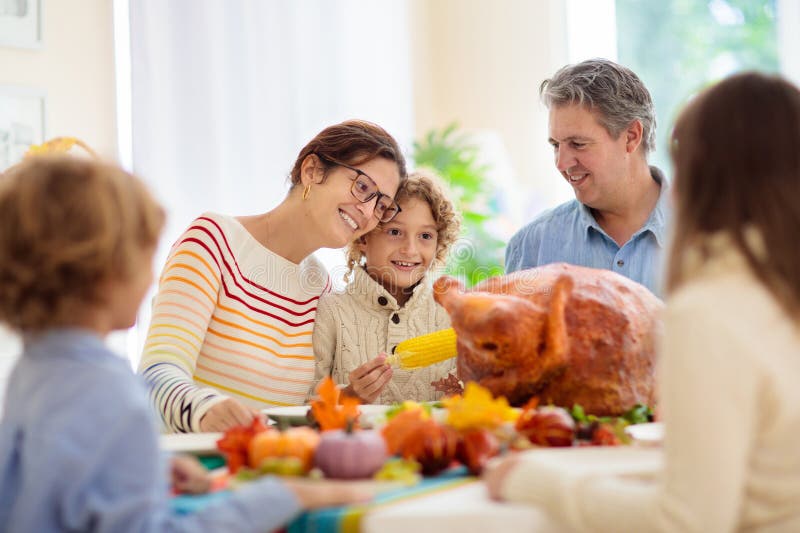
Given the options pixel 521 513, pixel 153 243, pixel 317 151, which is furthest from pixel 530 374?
pixel 317 151

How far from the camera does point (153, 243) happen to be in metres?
0.97

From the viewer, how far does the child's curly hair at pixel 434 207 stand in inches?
88.7

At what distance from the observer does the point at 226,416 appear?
1.47 metres

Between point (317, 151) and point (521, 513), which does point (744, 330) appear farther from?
point (317, 151)

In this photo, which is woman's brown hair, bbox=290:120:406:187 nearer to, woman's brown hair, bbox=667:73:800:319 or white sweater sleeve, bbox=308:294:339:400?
white sweater sleeve, bbox=308:294:339:400

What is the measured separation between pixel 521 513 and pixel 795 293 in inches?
14.4

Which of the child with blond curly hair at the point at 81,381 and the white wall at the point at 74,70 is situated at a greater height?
the white wall at the point at 74,70

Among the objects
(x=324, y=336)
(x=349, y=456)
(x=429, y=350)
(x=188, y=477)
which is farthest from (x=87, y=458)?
(x=324, y=336)

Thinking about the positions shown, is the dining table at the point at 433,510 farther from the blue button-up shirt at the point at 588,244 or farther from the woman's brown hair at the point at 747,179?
the blue button-up shirt at the point at 588,244

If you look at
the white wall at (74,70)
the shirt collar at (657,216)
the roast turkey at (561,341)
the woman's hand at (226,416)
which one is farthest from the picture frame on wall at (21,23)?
the roast turkey at (561,341)

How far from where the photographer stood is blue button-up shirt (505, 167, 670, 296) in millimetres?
2207

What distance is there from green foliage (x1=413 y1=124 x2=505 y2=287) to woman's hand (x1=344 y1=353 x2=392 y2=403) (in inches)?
90.7

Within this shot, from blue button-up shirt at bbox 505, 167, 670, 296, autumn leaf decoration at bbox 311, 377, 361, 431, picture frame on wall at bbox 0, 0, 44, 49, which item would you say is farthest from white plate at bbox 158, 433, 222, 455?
picture frame on wall at bbox 0, 0, 44, 49

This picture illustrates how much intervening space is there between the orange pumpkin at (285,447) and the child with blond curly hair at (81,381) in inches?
4.3
